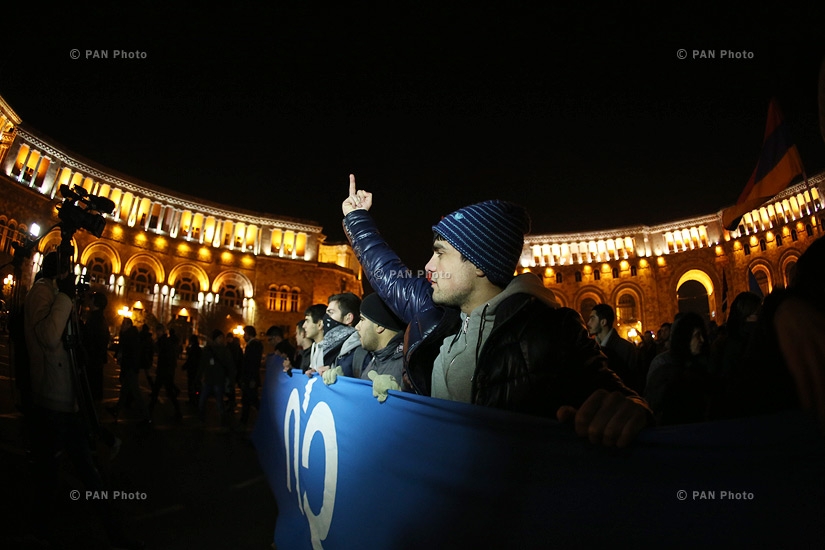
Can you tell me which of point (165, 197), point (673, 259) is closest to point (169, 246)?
point (165, 197)

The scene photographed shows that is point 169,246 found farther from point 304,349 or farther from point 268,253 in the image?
Result: point 304,349

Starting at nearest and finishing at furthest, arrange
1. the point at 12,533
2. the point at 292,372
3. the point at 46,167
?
1. the point at 12,533
2. the point at 292,372
3. the point at 46,167

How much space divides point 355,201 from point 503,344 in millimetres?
1733

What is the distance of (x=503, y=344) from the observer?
156 cm

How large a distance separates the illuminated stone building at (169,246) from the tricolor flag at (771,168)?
3107 cm

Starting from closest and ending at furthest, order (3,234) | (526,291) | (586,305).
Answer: (526,291) < (3,234) < (586,305)

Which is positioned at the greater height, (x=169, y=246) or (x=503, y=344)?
(x=169, y=246)

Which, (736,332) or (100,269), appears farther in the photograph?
(100,269)

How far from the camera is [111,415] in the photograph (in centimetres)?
764

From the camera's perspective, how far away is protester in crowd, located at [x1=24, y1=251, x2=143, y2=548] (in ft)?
9.67

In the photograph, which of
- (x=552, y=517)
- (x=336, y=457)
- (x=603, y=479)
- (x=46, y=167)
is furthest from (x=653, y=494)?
(x=46, y=167)

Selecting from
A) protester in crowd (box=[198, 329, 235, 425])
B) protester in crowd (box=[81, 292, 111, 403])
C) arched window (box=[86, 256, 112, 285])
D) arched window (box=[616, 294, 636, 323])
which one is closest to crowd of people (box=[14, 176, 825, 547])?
protester in crowd (box=[81, 292, 111, 403])

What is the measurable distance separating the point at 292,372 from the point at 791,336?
11.4 feet

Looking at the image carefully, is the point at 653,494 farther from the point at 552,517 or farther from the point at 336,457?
the point at 336,457
